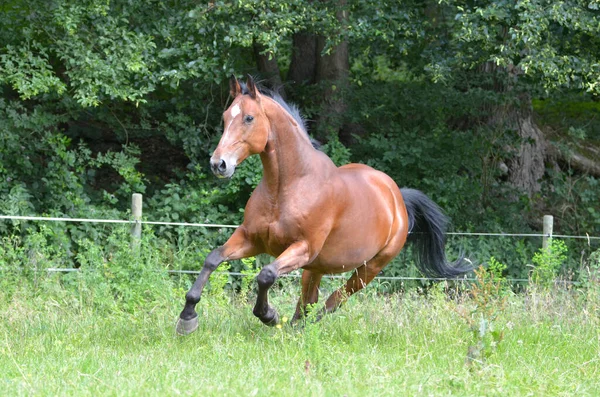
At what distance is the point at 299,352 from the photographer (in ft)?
18.6

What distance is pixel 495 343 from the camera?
554 cm

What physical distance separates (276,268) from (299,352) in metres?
0.61

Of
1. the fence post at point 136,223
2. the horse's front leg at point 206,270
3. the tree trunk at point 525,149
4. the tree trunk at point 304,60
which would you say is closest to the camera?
the horse's front leg at point 206,270

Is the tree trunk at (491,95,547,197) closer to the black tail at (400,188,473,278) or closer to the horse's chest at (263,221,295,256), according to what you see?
the black tail at (400,188,473,278)

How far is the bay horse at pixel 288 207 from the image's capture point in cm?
584


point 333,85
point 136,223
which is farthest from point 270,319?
point 333,85

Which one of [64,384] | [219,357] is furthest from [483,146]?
[64,384]

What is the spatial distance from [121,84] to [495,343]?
21.3 ft

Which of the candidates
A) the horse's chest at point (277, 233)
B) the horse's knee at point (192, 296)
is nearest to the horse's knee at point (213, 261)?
the horse's knee at point (192, 296)

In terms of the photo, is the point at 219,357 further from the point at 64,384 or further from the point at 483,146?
the point at 483,146

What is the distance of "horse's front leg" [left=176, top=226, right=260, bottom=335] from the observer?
5887mm

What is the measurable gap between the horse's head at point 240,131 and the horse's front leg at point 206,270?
0.65m

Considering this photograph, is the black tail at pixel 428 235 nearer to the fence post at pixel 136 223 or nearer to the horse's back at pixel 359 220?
the horse's back at pixel 359 220

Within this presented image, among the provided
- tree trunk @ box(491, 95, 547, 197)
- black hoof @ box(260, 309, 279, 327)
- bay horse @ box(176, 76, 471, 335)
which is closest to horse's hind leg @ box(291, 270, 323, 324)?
bay horse @ box(176, 76, 471, 335)
